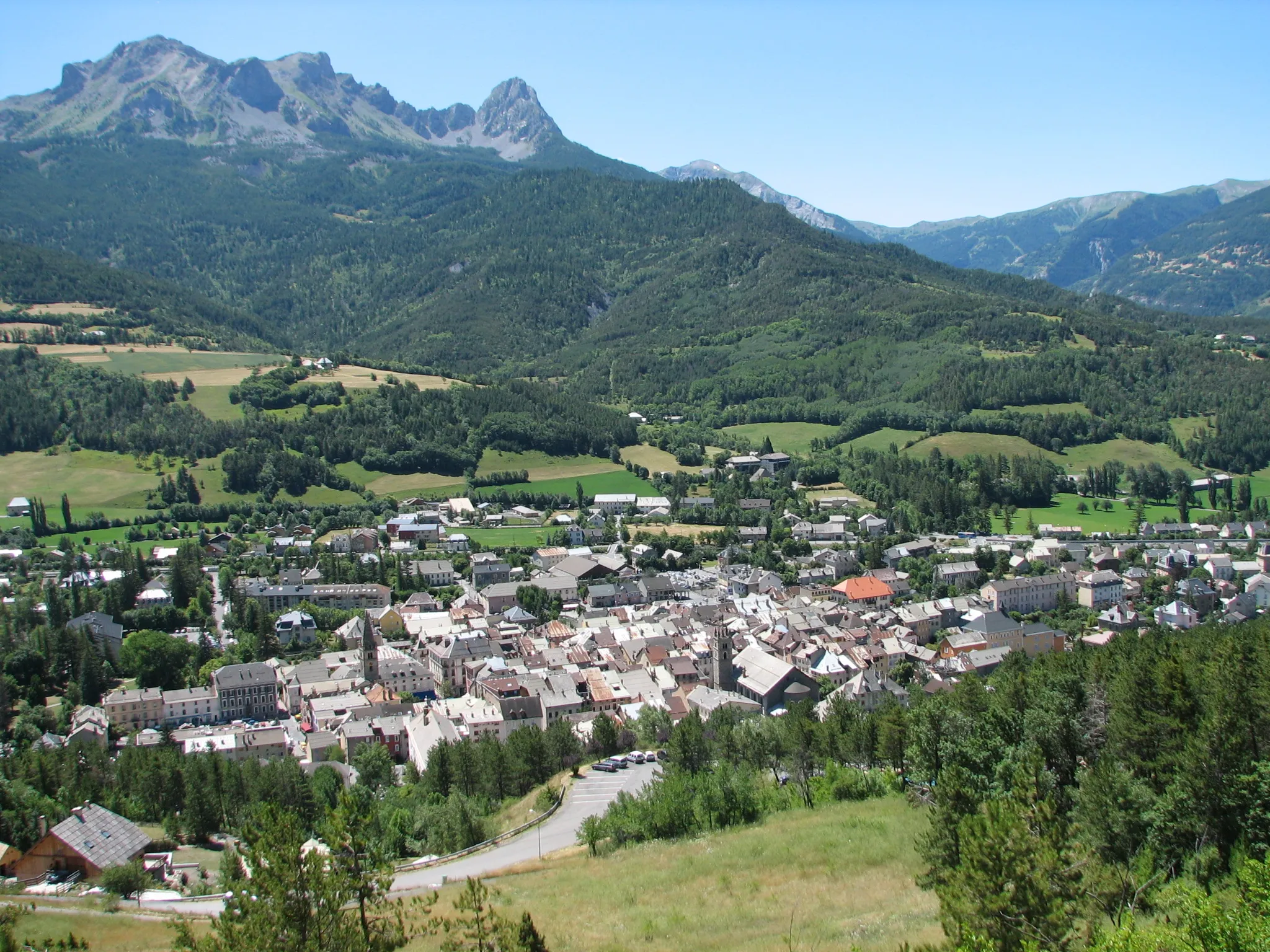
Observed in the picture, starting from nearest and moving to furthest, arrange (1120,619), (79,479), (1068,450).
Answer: (1120,619), (79,479), (1068,450)

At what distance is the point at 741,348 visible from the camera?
191625 mm

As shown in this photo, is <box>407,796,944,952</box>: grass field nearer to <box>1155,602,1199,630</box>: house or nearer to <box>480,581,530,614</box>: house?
<box>1155,602,1199,630</box>: house

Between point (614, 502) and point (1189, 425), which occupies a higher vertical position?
point (1189, 425)

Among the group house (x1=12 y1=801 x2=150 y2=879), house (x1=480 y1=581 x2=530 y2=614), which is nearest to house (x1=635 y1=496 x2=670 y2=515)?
house (x1=480 y1=581 x2=530 y2=614)

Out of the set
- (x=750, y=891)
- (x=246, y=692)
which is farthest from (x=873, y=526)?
(x=750, y=891)

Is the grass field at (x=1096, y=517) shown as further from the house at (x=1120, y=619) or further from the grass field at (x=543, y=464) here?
the grass field at (x=543, y=464)

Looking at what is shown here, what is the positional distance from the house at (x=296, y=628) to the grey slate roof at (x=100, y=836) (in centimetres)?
2967

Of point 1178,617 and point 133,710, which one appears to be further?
point 1178,617

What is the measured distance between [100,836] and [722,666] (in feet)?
112

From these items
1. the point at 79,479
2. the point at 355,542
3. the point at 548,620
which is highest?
the point at 79,479

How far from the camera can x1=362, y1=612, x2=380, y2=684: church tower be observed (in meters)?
63.9

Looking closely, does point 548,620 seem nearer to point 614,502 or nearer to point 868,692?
point 868,692

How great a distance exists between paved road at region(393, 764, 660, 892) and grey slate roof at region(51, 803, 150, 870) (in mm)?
11401

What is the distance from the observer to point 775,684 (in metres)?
59.2
